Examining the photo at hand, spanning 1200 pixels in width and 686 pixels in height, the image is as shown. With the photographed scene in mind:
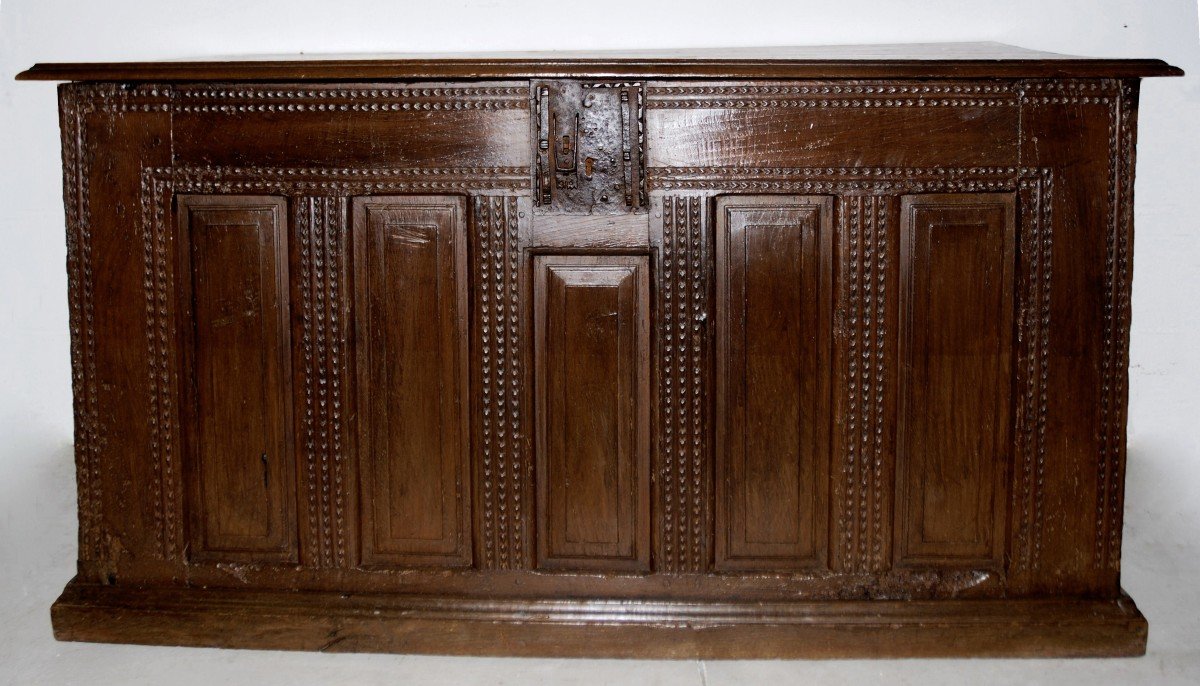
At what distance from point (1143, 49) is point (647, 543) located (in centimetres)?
243

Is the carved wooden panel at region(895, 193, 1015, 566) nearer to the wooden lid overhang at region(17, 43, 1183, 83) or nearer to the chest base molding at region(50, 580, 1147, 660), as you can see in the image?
the chest base molding at region(50, 580, 1147, 660)

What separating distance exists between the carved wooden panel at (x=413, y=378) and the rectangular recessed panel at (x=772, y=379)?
65 centimetres

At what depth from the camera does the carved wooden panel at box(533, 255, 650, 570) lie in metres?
2.35

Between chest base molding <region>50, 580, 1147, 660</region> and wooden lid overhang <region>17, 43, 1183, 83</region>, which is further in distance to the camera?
chest base molding <region>50, 580, 1147, 660</region>

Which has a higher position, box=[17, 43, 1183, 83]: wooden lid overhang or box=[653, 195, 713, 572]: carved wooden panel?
box=[17, 43, 1183, 83]: wooden lid overhang

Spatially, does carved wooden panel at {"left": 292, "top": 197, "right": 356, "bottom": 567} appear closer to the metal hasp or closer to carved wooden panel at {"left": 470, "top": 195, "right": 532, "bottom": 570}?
carved wooden panel at {"left": 470, "top": 195, "right": 532, "bottom": 570}

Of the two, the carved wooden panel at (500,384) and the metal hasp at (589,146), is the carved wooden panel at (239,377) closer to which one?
the carved wooden panel at (500,384)

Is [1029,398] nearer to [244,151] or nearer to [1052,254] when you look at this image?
[1052,254]

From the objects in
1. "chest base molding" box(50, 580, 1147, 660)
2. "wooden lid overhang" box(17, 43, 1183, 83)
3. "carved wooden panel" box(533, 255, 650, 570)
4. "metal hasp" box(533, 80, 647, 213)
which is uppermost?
"wooden lid overhang" box(17, 43, 1183, 83)

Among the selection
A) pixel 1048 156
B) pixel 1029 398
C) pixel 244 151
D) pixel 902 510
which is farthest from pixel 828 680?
pixel 244 151

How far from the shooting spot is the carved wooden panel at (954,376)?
2320mm

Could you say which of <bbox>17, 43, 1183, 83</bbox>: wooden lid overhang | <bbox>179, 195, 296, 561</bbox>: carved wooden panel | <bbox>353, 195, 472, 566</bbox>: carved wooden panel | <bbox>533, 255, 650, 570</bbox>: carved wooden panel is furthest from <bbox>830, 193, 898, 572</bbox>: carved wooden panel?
<bbox>179, 195, 296, 561</bbox>: carved wooden panel

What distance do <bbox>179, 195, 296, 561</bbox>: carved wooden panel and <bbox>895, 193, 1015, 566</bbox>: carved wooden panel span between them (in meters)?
1.56

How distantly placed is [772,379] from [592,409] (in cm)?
45
